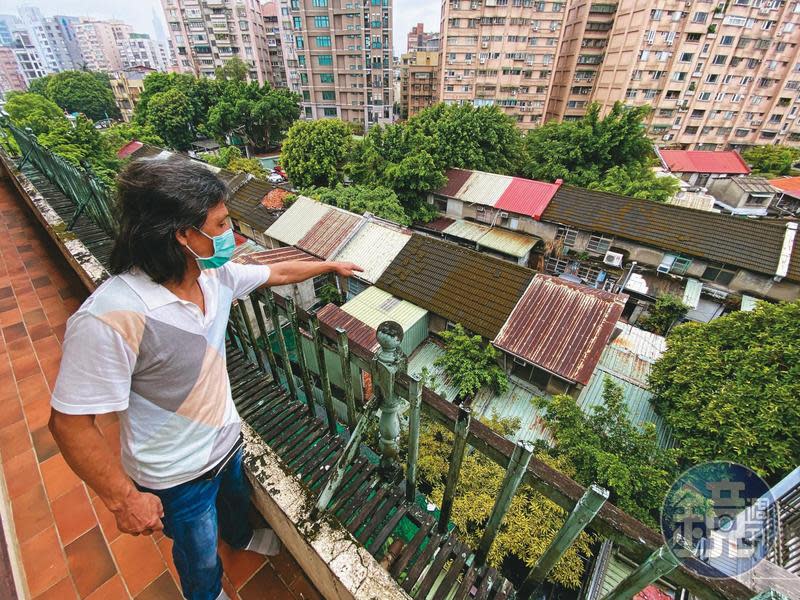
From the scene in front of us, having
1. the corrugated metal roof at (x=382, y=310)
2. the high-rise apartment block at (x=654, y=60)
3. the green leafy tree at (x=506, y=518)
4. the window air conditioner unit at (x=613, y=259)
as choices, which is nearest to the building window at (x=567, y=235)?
the window air conditioner unit at (x=613, y=259)

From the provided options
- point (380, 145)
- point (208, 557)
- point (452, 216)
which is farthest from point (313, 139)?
point (208, 557)

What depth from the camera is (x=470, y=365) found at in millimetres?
8867

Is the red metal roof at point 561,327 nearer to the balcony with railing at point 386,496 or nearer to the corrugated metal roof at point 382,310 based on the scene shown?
the corrugated metal roof at point 382,310

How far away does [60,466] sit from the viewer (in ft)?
8.25

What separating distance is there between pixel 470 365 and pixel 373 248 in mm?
5887

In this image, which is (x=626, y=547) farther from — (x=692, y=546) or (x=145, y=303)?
(x=145, y=303)

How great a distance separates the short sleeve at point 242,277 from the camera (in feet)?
5.97

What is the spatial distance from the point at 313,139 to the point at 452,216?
9.80 m

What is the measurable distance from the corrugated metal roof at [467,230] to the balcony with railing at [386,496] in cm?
1551

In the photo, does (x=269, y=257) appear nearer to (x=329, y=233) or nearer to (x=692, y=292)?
(x=329, y=233)

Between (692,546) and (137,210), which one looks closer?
(692,546)

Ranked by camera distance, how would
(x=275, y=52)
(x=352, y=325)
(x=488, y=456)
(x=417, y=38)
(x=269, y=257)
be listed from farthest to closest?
1. (x=417, y=38)
2. (x=275, y=52)
3. (x=269, y=257)
4. (x=352, y=325)
5. (x=488, y=456)

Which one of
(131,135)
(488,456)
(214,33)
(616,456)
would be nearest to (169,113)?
(131,135)

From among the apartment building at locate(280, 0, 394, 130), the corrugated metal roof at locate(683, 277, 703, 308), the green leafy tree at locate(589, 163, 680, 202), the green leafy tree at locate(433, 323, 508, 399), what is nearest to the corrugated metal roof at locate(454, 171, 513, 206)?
the green leafy tree at locate(589, 163, 680, 202)
